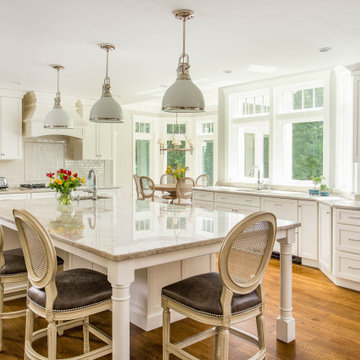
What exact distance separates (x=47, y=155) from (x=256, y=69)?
412 centimetres

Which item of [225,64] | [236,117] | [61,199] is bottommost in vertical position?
[61,199]

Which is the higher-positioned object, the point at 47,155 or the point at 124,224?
the point at 47,155

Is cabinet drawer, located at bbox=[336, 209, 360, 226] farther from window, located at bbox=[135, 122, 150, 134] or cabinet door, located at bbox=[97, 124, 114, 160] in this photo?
window, located at bbox=[135, 122, 150, 134]

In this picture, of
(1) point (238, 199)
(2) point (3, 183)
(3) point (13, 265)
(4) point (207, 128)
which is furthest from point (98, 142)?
(3) point (13, 265)

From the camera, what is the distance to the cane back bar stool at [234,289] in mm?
1934

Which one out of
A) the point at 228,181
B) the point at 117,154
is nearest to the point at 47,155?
the point at 117,154

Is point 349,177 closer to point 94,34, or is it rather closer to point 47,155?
point 94,34

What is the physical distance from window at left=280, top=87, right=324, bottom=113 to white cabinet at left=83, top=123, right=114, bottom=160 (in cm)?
333

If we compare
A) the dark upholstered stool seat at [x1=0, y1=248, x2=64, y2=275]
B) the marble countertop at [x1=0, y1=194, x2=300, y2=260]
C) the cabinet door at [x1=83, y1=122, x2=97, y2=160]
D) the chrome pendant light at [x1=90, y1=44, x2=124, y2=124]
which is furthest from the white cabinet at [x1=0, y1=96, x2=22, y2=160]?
the dark upholstered stool seat at [x1=0, y1=248, x2=64, y2=275]

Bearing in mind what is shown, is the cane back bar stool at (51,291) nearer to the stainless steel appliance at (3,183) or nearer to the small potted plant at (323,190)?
the small potted plant at (323,190)

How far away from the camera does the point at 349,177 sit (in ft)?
16.0

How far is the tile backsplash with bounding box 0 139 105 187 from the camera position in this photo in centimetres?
665

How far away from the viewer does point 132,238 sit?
2.18m

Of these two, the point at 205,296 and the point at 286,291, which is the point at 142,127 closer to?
the point at 286,291
